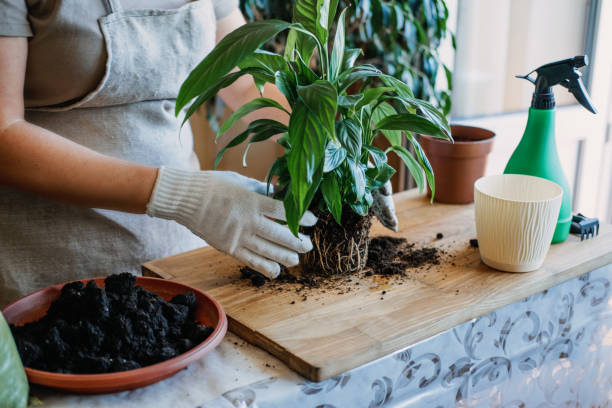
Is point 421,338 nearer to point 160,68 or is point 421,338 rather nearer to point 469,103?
point 160,68

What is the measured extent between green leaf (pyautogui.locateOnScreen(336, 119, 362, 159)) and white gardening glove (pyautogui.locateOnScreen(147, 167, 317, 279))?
158mm

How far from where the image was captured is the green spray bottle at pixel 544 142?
3.70 ft

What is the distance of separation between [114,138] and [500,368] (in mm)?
908

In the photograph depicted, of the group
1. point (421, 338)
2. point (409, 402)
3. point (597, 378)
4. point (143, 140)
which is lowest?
point (597, 378)

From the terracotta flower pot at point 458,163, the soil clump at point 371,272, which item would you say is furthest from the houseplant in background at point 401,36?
the soil clump at point 371,272

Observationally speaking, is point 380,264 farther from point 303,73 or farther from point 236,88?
point 236,88

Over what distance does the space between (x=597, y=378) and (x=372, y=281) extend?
0.56m

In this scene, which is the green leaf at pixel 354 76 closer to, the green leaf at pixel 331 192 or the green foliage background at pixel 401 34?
the green leaf at pixel 331 192

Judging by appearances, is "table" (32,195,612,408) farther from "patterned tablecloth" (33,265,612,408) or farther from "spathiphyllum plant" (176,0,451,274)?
"spathiphyllum plant" (176,0,451,274)

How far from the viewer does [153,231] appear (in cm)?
137

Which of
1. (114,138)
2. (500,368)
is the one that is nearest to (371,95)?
(500,368)

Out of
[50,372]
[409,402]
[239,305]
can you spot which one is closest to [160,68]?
[239,305]

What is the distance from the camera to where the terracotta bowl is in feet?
2.38

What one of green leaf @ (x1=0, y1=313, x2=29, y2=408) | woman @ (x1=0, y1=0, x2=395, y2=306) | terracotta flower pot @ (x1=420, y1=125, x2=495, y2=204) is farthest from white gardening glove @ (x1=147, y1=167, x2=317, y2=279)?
terracotta flower pot @ (x1=420, y1=125, x2=495, y2=204)
